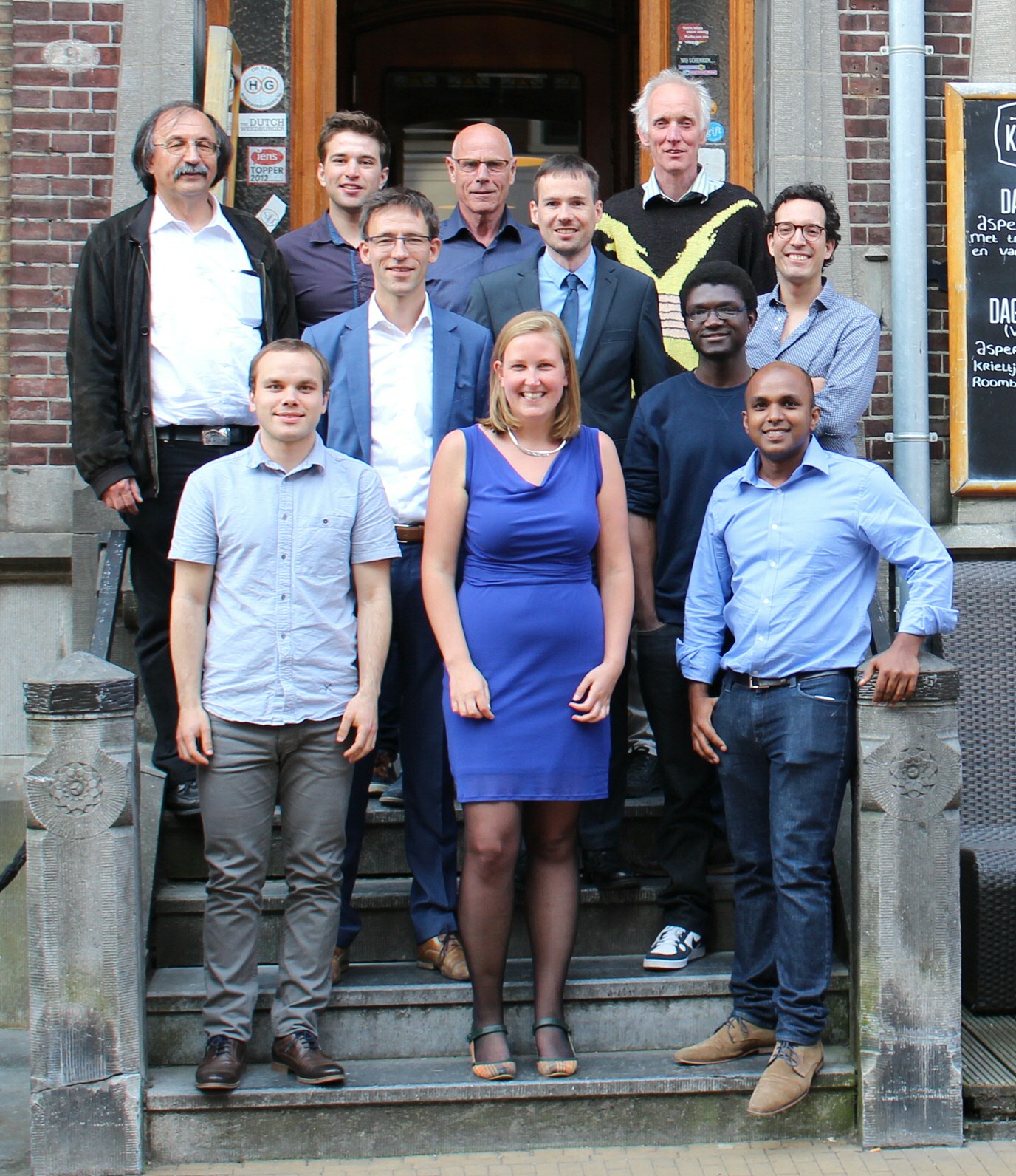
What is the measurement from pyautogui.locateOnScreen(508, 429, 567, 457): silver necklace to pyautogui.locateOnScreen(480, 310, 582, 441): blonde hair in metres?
0.03

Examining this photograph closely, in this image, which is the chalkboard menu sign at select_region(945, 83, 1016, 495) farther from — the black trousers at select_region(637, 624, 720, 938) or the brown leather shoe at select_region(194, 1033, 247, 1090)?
the brown leather shoe at select_region(194, 1033, 247, 1090)

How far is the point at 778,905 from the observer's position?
3.90m

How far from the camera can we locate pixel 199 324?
4418 mm

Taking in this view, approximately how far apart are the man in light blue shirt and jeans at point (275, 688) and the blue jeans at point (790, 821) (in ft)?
3.34

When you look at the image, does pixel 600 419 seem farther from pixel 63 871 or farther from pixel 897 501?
pixel 63 871

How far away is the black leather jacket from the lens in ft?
14.2

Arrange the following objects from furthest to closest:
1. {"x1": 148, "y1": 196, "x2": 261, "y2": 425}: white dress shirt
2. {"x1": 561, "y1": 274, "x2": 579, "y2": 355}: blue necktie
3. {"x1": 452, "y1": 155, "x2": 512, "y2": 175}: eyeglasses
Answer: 1. {"x1": 452, "y1": 155, "x2": 512, "y2": 175}: eyeglasses
2. {"x1": 561, "y1": 274, "x2": 579, "y2": 355}: blue necktie
3. {"x1": 148, "y1": 196, "x2": 261, "y2": 425}: white dress shirt

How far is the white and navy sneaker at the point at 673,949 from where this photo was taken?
4.30 m

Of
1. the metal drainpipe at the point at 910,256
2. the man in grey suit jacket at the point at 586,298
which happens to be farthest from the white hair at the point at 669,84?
the metal drainpipe at the point at 910,256

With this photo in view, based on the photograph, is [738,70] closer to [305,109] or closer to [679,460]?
[305,109]

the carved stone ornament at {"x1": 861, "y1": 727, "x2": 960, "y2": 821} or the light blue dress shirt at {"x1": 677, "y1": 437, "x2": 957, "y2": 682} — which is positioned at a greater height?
the light blue dress shirt at {"x1": 677, "y1": 437, "x2": 957, "y2": 682}

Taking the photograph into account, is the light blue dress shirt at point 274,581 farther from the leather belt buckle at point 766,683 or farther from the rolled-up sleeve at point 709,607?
the leather belt buckle at point 766,683

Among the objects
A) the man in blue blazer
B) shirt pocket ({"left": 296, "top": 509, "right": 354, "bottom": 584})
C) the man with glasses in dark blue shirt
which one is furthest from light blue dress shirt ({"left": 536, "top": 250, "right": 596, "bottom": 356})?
shirt pocket ({"left": 296, "top": 509, "right": 354, "bottom": 584})

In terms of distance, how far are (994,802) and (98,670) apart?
3.01 metres
